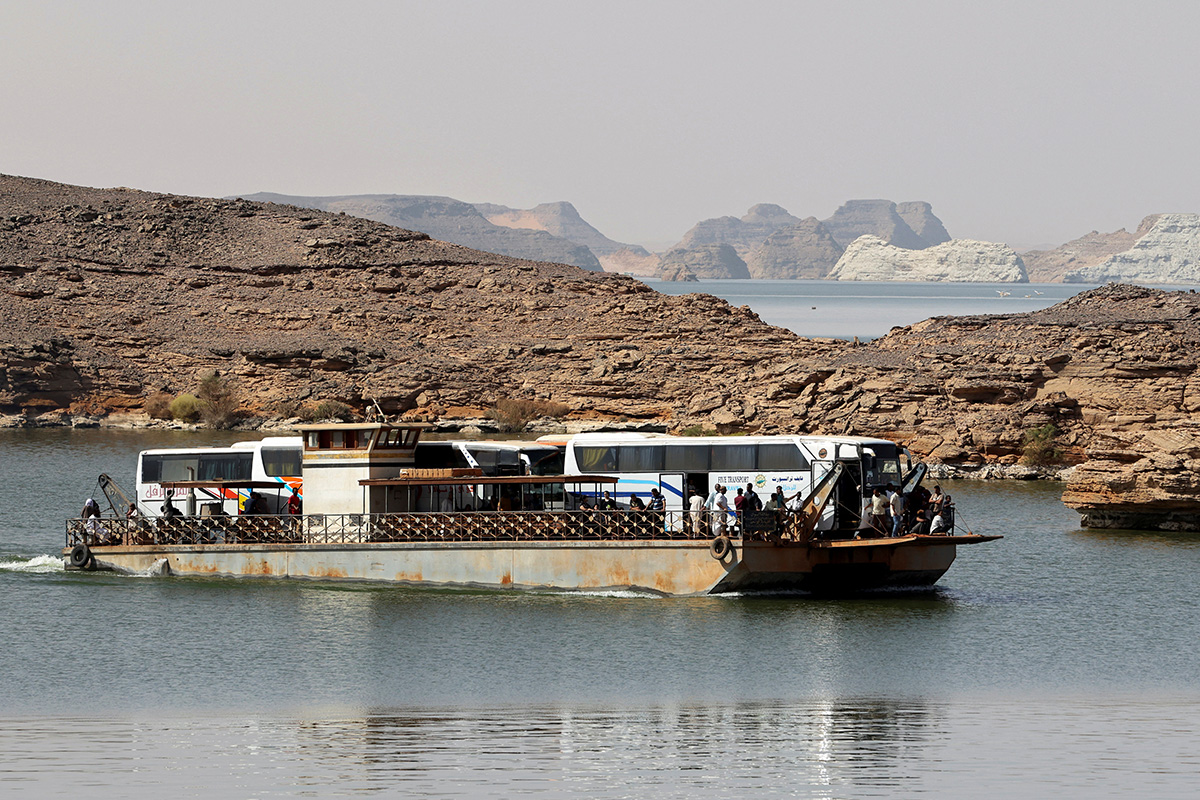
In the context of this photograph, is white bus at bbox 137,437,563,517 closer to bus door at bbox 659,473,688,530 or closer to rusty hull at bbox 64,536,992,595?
rusty hull at bbox 64,536,992,595

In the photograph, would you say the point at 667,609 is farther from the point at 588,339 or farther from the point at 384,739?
the point at 588,339

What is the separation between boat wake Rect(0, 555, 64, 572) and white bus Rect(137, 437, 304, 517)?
2.95m

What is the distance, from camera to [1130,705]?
2659 cm

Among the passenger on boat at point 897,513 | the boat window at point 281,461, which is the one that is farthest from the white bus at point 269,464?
the passenger on boat at point 897,513

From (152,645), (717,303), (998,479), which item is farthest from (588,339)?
(152,645)

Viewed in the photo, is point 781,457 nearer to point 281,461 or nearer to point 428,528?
point 428,528

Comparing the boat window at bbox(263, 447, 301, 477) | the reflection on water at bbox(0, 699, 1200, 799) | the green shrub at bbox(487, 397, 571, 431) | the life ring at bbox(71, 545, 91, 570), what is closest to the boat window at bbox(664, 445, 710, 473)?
the boat window at bbox(263, 447, 301, 477)

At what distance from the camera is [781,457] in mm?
39281

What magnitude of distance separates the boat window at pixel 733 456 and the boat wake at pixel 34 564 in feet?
63.8

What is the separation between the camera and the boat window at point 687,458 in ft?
132

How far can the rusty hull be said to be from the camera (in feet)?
121

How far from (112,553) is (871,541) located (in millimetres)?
21777

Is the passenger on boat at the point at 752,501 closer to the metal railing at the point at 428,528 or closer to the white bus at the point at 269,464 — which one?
the metal railing at the point at 428,528

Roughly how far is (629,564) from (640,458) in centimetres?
429
